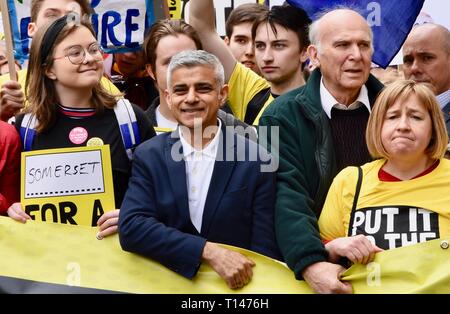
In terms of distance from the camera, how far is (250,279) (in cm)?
476

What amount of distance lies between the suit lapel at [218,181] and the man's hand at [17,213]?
3.27 feet

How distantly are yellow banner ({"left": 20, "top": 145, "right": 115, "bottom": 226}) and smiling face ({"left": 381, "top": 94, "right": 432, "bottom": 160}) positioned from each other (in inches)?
59.5

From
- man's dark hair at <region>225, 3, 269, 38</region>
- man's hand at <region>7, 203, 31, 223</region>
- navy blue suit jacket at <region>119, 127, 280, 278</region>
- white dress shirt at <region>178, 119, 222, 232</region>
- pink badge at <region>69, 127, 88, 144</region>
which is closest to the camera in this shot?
navy blue suit jacket at <region>119, 127, 280, 278</region>

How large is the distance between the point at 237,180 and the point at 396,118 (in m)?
0.85

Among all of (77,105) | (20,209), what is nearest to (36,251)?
(20,209)

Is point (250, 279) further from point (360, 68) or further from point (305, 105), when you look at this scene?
point (360, 68)

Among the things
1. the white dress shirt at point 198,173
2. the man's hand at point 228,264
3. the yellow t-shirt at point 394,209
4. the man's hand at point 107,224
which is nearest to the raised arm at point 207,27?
the white dress shirt at point 198,173

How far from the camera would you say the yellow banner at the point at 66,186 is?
5.25 metres

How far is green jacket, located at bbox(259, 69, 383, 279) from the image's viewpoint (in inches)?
186

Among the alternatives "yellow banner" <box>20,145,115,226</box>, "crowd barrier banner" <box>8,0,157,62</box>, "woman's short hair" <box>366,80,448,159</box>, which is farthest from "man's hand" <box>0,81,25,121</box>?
"woman's short hair" <box>366,80,448,159</box>

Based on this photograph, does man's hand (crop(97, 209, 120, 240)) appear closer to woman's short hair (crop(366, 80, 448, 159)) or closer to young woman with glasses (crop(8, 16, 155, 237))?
young woman with glasses (crop(8, 16, 155, 237))

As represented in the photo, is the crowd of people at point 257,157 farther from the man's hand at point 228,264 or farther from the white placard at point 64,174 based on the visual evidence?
the white placard at point 64,174

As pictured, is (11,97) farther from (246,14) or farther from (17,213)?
(246,14)
